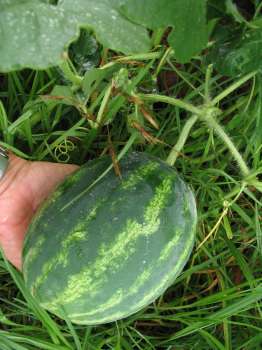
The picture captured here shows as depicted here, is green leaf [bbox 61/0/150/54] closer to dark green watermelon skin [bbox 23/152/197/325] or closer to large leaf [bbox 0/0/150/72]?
large leaf [bbox 0/0/150/72]

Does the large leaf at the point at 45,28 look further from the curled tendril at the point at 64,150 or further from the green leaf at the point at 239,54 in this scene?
the curled tendril at the point at 64,150

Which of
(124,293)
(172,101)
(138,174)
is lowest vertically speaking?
(124,293)

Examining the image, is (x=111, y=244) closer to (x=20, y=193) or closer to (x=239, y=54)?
(x=20, y=193)

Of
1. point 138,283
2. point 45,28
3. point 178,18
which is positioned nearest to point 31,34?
point 45,28

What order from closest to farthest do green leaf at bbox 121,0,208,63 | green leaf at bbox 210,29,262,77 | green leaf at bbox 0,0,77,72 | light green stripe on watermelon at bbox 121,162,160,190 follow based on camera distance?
green leaf at bbox 0,0,77,72 < green leaf at bbox 121,0,208,63 < light green stripe on watermelon at bbox 121,162,160,190 < green leaf at bbox 210,29,262,77

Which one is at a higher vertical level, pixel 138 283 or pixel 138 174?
pixel 138 174

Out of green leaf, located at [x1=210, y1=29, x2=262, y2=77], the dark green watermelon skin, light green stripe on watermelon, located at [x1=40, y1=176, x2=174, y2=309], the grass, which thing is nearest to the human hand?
the grass

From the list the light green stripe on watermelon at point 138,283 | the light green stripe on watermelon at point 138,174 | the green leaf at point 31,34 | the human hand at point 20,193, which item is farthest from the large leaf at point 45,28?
the human hand at point 20,193

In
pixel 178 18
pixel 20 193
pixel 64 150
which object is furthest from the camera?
pixel 64 150
